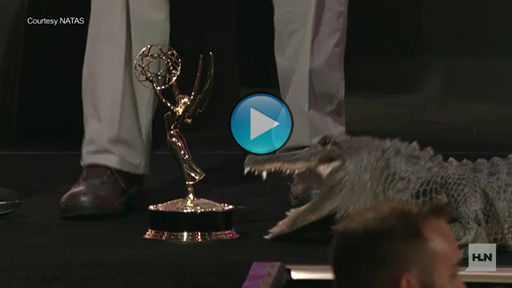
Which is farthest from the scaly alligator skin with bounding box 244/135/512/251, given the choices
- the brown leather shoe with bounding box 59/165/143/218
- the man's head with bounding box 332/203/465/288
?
the man's head with bounding box 332/203/465/288

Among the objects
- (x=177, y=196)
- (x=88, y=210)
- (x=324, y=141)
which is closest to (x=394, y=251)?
(x=324, y=141)

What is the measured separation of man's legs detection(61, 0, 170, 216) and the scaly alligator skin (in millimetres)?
322

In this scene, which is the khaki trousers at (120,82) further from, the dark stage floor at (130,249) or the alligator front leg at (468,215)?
the alligator front leg at (468,215)

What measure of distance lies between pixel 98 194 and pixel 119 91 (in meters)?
0.21

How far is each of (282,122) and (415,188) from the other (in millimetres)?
265

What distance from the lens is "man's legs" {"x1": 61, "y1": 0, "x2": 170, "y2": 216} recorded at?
238 centimetres

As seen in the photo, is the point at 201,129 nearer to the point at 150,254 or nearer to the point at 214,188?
the point at 214,188

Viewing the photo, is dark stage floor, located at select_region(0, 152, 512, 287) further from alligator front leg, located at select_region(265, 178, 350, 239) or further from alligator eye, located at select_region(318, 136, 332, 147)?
alligator eye, located at select_region(318, 136, 332, 147)

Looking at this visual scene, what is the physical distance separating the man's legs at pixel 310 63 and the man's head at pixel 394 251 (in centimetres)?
107

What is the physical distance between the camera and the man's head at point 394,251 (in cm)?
123

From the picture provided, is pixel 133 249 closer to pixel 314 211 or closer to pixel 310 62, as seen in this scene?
pixel 314 211

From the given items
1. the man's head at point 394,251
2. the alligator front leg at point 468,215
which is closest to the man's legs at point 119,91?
the alligator front leg at point 468,215

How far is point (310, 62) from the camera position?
2420 millimetres
